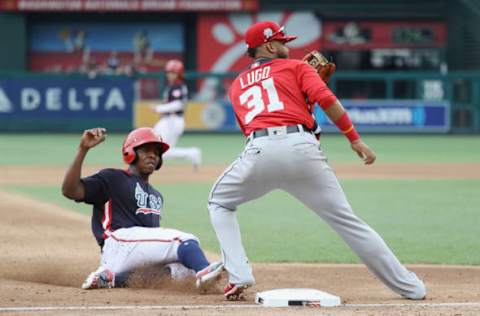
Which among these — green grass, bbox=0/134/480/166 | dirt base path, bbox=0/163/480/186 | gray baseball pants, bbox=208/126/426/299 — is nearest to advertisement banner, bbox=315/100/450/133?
green grass, bbox=0/134/480/166

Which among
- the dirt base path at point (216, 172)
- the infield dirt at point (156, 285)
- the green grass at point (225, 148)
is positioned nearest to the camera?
the infield dirt at point (156, 285)

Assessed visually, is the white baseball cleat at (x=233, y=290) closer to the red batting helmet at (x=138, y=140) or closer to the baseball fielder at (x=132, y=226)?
the baseball fielder at (x=132, y=226)

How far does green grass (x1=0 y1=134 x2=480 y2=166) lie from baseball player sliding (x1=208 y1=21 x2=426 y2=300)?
12.6 meters

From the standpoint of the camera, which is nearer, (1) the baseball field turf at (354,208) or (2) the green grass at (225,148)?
(1) the baseball field turf at (354,208)

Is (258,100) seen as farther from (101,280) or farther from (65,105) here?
(65,105)

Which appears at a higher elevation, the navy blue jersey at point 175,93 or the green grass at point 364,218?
the navy blue jersey at point 175,93

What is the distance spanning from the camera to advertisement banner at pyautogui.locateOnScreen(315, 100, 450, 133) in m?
28.3

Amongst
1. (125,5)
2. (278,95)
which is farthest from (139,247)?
(125,5)

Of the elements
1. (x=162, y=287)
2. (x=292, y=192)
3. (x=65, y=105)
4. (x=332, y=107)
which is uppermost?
(x=332, y=107)

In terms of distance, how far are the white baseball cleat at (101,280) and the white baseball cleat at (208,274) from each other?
0.66m

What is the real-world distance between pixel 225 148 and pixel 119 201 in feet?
55.2

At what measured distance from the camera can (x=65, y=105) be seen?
28141 millimetres

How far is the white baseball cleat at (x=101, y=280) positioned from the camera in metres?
6.95

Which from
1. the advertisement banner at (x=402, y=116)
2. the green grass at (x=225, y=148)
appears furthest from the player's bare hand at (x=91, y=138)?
the advertisement banner at (x=402, y=116)
